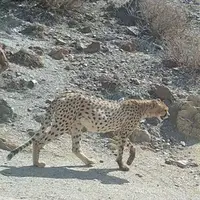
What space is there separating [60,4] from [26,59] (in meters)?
3.62

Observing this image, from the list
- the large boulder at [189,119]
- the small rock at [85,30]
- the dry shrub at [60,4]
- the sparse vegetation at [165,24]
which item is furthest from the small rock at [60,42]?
the large boulder at [189,119]

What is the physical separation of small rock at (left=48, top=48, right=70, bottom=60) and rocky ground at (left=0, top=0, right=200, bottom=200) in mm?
23

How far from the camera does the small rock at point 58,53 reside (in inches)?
591

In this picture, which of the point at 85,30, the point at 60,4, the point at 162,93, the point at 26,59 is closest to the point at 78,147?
the point at 162,93

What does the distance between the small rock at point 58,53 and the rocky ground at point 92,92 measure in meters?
0.02

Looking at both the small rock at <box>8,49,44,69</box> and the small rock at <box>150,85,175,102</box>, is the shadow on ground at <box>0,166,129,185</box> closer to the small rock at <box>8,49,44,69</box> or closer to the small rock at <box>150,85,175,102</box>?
the small rock at <box>150,85,175,102</box>

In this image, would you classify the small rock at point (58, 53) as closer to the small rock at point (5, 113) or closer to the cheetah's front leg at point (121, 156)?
the small rock at point (5, 113)

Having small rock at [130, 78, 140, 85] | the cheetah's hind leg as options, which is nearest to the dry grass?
small rock at [130, 78, 140, 85]

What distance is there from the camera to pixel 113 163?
1138cm

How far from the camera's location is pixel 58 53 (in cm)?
1508

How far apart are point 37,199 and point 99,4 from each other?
11205 mm

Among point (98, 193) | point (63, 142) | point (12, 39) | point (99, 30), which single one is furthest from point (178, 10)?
point (98, 193)

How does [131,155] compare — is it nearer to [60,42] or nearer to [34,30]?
[60,42]

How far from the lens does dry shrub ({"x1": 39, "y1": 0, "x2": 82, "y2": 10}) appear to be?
1742 centimetres
